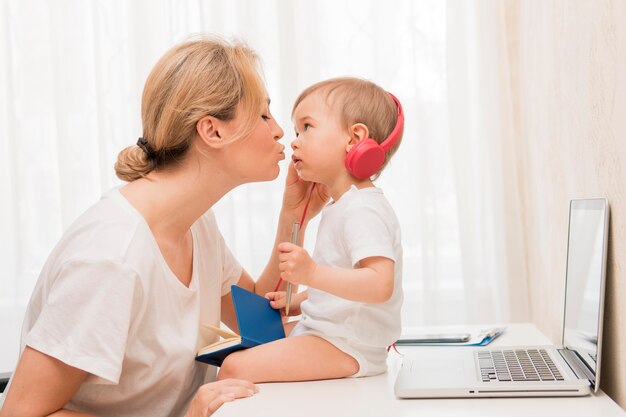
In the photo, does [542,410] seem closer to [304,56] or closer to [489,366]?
[489,366]

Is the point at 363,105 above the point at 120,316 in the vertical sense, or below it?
above

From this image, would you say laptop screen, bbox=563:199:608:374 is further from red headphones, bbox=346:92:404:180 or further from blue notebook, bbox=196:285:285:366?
blue notebook, bbox=196:285:285:366

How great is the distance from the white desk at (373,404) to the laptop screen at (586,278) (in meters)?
0.11

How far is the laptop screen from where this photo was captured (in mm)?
1086

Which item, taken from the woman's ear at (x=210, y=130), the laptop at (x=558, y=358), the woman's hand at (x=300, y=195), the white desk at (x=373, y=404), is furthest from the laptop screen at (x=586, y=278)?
the woman's ear at (x=210, y=130)

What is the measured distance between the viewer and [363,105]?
55.4 inches

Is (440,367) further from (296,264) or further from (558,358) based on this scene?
(296,264)

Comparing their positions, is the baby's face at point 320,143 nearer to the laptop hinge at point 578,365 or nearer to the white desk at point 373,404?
the white desk at point 373,404

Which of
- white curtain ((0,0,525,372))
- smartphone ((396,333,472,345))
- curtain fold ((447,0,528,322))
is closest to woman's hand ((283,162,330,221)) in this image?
smartphone ((396,333,472,345))

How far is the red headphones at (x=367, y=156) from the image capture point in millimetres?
1320

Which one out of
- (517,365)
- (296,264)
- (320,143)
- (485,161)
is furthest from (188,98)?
(485,161)

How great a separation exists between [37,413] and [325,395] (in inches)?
17.5

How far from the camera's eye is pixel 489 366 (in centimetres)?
120

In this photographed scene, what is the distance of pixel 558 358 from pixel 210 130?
0.73 metres
